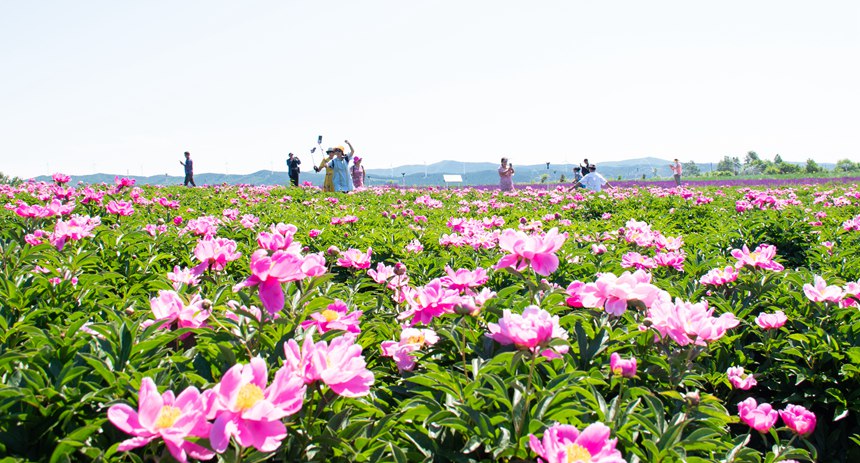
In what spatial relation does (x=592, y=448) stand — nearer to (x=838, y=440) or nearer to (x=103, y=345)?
(x=103, y=345)

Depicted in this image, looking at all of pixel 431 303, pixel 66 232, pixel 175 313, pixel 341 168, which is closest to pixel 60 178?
pixel 66 232

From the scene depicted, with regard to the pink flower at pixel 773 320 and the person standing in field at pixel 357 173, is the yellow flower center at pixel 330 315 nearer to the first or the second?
the pink flower at pixel 773 320

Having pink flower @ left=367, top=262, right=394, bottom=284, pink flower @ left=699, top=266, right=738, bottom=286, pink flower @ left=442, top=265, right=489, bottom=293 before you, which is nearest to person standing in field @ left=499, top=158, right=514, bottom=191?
A: pink flower @ left=699, top=266, right=738, bottom=286

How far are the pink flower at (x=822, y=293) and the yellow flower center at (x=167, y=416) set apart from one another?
256 cm

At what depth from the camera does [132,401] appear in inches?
47.5

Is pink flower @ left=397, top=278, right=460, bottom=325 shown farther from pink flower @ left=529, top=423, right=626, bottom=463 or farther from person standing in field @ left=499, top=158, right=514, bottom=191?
person standing in field @ left=499, top=158, right=514, bottom=191

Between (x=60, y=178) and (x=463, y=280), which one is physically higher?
(x=60, y=178)

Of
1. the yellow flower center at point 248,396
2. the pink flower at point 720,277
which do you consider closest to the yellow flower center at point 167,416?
the yellow flower center at point 248,396

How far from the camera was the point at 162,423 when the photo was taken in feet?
3.17

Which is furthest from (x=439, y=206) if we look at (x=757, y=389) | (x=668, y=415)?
(x=668, y=415)

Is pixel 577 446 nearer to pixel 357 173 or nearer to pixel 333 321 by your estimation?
Answer: pixel 333 321

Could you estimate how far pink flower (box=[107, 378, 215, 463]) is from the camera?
0.93 m

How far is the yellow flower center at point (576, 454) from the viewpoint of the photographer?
1.04m

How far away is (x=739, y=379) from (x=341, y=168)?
15746 mm
